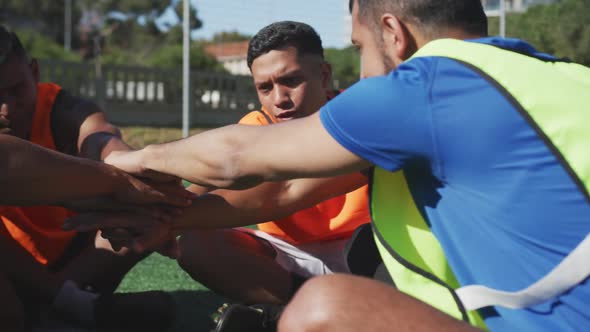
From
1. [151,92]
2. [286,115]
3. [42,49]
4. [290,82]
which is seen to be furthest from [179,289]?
[42,49]

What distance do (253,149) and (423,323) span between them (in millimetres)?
598

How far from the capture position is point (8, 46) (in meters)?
2.91

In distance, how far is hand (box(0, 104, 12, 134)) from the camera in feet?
9.12

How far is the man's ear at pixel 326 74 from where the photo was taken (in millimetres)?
3287

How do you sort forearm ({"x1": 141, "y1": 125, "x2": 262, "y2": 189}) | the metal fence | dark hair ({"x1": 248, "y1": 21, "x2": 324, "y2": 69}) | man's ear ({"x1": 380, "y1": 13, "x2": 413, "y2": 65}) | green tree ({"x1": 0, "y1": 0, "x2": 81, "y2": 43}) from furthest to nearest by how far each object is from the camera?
green tree ({"x1": 0, "y1": 0, "x2": 81, "y2": 43})
the metal fence
dark hair ({"x1": 248, "y1": 21, "x2": 324, "y2": 69})
forearm ({"x1": 141, "y1": 125, "x2": 262, "y2": 189})
man's ear ({"x1": 380, "y1": 13, "x2": 413, "y2": 65})

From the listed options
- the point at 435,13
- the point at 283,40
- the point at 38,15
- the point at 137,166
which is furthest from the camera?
the point at 38,15

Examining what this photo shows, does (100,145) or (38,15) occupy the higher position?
(100,145)

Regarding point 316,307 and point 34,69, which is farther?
point 34,69

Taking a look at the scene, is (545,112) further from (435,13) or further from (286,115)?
(286,115)

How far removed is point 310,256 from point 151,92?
39.1 feet

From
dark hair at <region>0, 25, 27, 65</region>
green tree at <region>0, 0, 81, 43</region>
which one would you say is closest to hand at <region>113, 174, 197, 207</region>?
dark hair at <region>0, 25, 27, 65</region>

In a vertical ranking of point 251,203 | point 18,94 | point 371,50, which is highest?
point 371,50

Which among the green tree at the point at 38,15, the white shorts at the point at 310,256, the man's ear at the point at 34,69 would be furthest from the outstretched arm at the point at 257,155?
the green tree at the point at 38,15

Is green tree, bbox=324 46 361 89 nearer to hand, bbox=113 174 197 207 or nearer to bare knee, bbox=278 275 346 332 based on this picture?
hand, bbox=113 174 197 207
